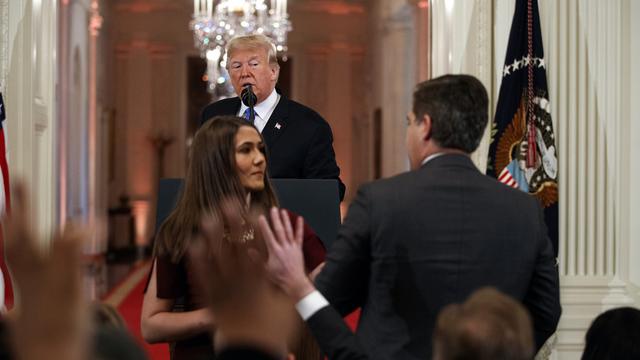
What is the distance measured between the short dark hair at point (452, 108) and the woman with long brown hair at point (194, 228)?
0.75 metres

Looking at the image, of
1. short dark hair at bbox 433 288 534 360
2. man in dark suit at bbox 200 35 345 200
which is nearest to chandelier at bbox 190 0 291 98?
man in dark suit at bbox 200 35 345 200

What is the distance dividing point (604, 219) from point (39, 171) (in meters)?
3.92

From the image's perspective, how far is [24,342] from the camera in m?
1.39

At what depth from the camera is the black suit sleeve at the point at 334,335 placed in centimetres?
298

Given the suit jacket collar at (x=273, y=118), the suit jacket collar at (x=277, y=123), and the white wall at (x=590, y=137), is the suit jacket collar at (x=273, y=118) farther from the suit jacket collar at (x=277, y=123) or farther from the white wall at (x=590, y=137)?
the white wall at (x=590, y=137)

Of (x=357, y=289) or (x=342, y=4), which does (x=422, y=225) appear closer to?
(x=357, y=289)

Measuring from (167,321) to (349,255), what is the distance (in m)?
0.74

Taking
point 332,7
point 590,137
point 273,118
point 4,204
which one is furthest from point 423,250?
point 332,7

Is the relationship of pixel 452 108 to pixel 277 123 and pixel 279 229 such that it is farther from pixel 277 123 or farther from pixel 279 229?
pixel 277 123

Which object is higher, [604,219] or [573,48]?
[573,48]

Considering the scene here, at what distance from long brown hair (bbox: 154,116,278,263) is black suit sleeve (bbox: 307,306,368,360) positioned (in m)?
0.59

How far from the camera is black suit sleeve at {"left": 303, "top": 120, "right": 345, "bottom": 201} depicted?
5297 mm

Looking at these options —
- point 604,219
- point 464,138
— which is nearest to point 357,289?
point 464,138

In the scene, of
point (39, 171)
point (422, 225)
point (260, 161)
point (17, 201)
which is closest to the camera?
point (17, 201)
